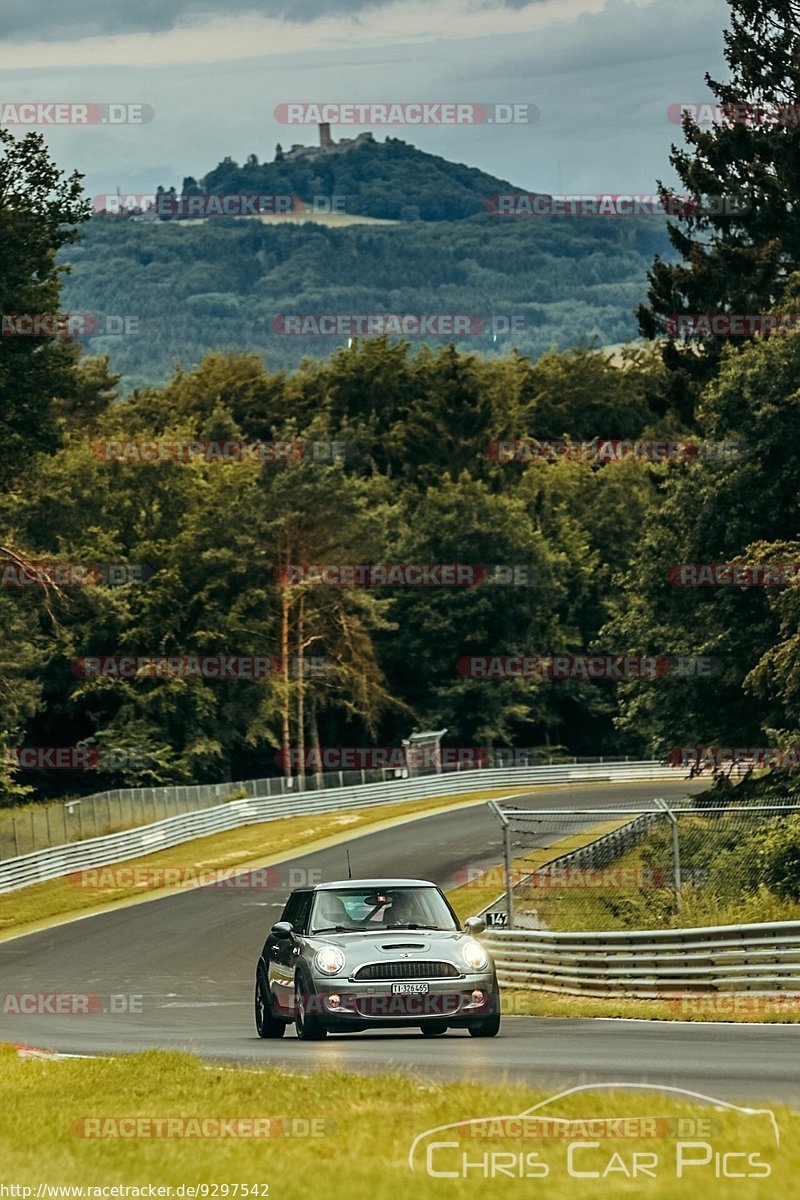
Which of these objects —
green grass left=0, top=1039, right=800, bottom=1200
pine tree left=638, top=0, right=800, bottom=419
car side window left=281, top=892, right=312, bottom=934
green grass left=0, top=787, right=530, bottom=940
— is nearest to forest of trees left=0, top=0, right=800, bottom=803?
pine tree left=638, top=0, right=800, bottom=419

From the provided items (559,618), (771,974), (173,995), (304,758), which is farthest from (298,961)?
(559,618)

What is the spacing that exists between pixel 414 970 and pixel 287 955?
1.60m

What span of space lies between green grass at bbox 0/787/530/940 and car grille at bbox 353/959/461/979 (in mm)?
28459

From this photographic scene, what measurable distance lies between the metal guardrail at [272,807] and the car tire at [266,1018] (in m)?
32.3

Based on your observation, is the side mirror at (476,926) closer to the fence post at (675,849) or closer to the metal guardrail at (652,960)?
the metal guardrail at (652,960)

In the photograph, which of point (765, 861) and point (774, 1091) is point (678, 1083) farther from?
point (765, 861)

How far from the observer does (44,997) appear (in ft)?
95.6

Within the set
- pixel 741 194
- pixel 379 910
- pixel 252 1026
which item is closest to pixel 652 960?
pixel 252 1026

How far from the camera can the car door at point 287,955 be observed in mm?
17156

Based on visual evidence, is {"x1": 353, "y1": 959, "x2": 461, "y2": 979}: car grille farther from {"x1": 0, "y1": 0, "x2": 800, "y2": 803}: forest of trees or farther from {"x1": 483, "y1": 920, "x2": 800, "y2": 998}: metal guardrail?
{"x1": 0, "y1": 0, "x2": 800, "y2": 803}: forest of trees

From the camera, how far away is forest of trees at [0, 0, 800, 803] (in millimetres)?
41000

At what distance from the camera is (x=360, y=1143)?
843 cm

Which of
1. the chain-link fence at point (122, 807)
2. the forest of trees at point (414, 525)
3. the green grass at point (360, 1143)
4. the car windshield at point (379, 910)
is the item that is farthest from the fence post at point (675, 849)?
the chain-link fence at point (122, 807)

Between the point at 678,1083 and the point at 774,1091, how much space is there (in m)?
0.82
